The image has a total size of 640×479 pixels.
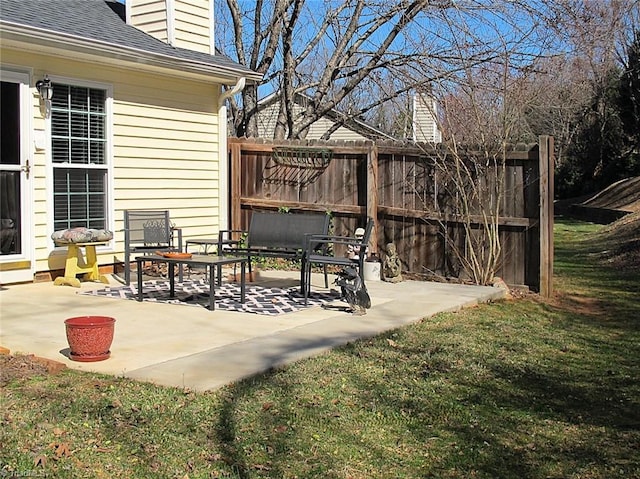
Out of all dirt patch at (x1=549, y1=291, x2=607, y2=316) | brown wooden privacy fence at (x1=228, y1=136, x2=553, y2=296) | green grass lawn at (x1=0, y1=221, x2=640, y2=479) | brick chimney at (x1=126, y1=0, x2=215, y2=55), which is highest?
brick chimney at (x1=126, y1=0, x2=215, y2=55)

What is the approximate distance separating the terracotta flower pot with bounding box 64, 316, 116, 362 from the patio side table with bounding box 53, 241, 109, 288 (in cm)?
358

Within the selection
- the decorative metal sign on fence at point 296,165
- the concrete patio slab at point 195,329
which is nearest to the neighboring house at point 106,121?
the decorative metal sign on fence at point 296,165

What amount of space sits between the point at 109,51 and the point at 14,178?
6.10 feet

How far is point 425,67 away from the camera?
40.7 ft

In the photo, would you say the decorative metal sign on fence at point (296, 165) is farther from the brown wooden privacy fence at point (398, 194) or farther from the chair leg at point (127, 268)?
the chair leg at point (127, 268)

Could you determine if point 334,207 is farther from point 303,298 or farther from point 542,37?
point 542,37

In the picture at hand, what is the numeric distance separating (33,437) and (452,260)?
656 centimetres

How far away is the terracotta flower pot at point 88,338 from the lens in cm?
475

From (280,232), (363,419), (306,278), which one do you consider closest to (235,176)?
(280,232)

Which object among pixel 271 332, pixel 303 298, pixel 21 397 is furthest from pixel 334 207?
pixel 21 397

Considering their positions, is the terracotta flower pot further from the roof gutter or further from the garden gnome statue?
the garden gnome statue

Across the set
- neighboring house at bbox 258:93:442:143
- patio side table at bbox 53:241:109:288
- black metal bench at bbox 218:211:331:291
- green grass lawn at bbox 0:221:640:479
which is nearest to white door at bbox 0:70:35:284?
patio side table at bbox 53:241:109:288

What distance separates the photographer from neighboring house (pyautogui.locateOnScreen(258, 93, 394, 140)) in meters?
15.6

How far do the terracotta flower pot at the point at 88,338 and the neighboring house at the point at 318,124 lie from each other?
32.9ft
